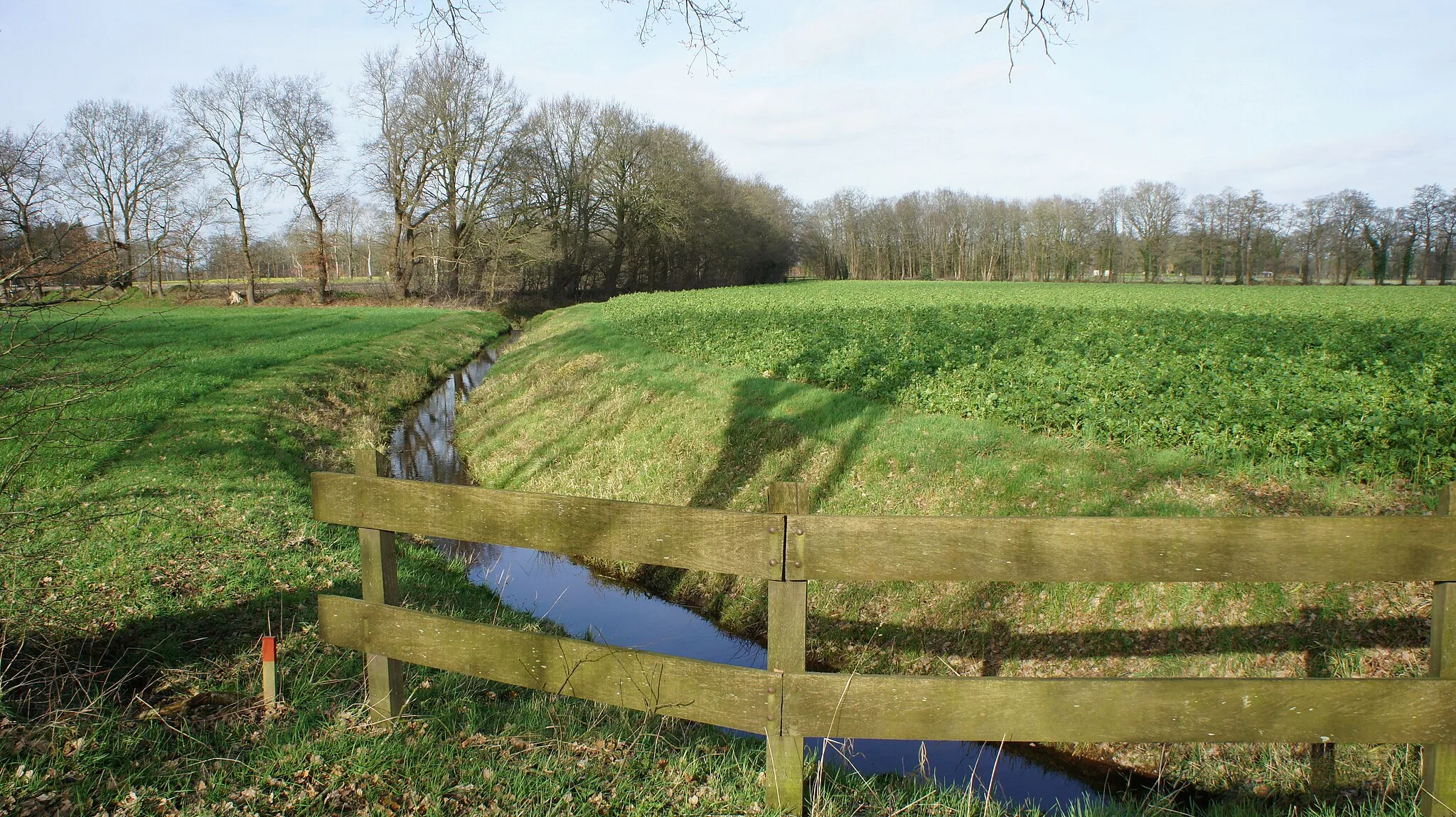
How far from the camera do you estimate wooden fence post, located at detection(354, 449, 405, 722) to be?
12.7 ft

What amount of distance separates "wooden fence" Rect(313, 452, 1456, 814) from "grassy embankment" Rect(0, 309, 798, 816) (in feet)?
1.84

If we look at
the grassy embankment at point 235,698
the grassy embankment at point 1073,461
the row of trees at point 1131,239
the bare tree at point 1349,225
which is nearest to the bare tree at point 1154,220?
the row of trees at point 1131,239

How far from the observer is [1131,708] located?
331cm

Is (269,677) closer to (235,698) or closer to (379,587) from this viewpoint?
(235,698)

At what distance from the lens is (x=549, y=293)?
6059 centimetres

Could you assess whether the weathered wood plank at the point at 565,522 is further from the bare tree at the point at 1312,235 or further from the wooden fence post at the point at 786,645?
the bare tree at the point at 1312,235

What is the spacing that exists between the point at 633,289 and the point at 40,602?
66357 millimetres

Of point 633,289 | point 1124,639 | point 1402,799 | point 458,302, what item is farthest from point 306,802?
point 633,289

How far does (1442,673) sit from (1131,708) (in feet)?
4.21

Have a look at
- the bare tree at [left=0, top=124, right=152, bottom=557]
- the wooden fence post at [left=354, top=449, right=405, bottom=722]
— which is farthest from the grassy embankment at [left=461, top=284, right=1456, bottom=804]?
the bare tree at [left=0, top=124, right=152, bottom=557]

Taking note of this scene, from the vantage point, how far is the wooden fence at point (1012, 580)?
3.19 metres

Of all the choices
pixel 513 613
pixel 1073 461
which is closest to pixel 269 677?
pixel 513 613

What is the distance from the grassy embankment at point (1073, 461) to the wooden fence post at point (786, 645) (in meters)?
2.85

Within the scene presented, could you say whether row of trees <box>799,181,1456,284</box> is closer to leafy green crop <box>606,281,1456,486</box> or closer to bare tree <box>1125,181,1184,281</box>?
bare tree <box>1125,181,1184,281</box>
